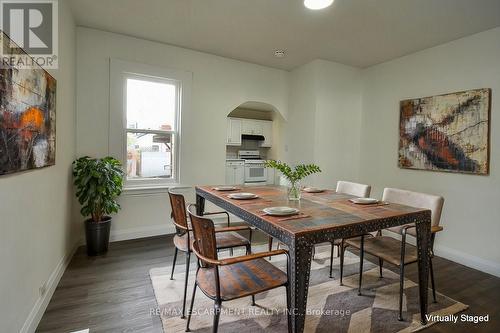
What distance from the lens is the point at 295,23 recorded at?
2.94 metres

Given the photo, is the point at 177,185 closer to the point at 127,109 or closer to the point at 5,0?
the point at 127,109

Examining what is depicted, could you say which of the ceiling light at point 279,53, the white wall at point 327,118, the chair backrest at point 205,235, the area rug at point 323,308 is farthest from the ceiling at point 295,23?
the area rug at point 323,308

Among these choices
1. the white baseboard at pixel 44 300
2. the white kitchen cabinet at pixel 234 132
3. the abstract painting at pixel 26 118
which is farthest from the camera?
the white kitchen cabinet at pixel 234 132

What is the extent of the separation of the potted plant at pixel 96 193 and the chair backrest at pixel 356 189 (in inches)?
102

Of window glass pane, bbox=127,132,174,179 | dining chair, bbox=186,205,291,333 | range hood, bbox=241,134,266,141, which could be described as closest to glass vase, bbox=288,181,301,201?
dining chair, bbox=186,205,291,333

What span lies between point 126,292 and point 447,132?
3930 mm

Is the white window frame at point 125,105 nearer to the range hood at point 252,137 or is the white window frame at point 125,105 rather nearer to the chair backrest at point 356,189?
the chair backrest at point 356,189

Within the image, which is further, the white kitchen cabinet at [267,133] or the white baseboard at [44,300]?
the white kitchen cabinet at [267,133]

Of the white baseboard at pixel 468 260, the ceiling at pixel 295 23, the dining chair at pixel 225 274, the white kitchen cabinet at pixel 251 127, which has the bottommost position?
the white baseboard at pixel 468 260

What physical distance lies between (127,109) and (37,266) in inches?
86.7

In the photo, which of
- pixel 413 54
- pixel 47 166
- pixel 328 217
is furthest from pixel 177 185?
pixel 413 54

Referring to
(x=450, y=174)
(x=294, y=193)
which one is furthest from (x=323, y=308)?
(x=450, y=174)

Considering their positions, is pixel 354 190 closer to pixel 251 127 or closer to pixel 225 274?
pixel 225 274

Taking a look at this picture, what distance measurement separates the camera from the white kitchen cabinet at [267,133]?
A: 21.2 feet
